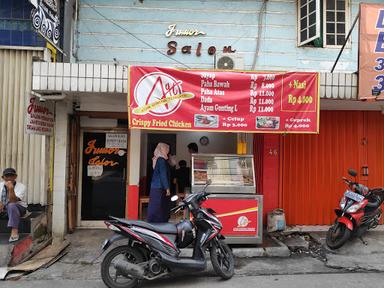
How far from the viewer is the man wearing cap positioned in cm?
687

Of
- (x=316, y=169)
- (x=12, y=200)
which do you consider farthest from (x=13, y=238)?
(x=316, y=169)

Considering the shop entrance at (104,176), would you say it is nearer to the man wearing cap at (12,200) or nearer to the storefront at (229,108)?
the man wearing cap at (12,200)

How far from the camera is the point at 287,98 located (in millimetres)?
6879

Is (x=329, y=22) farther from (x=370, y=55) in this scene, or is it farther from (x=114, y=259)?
(x=114, y=259)

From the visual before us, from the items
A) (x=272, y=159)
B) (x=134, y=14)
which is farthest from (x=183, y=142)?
(x=134, y=14)

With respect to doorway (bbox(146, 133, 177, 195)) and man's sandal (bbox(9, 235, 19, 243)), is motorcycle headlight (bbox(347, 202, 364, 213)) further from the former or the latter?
man's sandal (bbox(9, 235, 19, 243))

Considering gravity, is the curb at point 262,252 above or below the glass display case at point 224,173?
below

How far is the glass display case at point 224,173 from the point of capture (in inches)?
277

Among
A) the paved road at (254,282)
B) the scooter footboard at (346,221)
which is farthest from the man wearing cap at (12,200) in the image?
the scooter footboard at (346,221)

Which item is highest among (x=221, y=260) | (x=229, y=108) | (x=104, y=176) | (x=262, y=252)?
(x=229, y=108)

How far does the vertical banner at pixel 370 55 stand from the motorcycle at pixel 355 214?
1.61m

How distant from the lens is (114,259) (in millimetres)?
5336

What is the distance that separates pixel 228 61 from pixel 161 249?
4669 millimetres

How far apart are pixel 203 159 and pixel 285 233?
242cm
